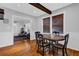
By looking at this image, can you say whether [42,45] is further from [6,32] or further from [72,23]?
[6,32]

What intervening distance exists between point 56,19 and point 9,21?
8.67ft

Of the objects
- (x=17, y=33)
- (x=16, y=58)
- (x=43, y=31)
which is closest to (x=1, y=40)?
(x=43, y=31)

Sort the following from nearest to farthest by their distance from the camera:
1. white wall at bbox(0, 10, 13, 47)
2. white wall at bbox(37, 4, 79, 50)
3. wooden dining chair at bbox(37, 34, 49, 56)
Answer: wooden dining chair at bbox(37, 34, 49, 56)
white wall at bbox(37, 4, 79, 50)
white wall at bbox(0, 10, 13, 47)

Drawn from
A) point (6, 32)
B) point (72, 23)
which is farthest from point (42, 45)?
point (6, 32)

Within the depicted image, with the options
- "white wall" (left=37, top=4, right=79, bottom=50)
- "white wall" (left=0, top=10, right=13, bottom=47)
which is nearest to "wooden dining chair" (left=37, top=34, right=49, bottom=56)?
"white wall" (left=37, top=4, right=79, bottom=50)

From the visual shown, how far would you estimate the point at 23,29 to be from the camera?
940 centimetres

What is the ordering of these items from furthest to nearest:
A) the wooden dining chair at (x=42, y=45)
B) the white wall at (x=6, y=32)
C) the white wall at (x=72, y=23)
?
1. the white wall at (x=6, y=32)
2. the white wall at (x=72, y=23)
3. the wooden dining chair at (x=42, y=45)

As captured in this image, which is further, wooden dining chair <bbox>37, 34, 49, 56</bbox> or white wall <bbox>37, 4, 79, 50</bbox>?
white wall <bbox>37, 4, 79, 50</bbox>

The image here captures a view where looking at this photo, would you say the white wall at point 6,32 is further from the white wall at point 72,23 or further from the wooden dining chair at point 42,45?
the white wall at point 72,23

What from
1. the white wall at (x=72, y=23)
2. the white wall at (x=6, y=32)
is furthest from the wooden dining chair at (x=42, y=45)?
the white wall at (x=6, y=32)

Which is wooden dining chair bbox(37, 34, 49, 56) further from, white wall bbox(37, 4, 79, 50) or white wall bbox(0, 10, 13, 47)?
white wall bbox(0, 10, 13, 47)

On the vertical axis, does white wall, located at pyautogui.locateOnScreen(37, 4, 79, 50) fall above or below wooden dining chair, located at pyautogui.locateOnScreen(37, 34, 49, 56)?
above

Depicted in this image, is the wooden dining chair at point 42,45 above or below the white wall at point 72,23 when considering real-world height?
below

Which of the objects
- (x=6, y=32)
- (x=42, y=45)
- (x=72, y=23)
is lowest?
(x=42, y=45)
